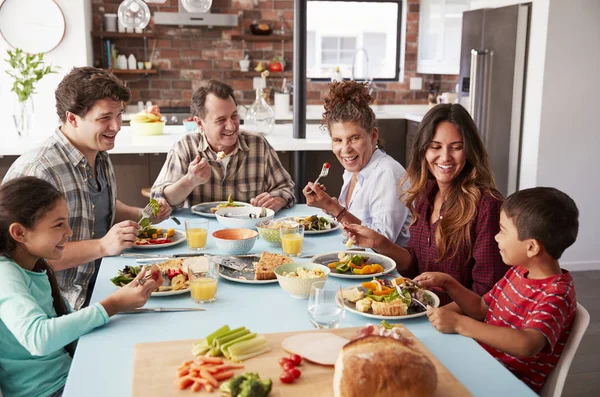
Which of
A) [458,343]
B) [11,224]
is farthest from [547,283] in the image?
[11,224]

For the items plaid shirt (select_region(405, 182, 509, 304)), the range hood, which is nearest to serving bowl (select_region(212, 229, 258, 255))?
plaid shirt (select_region(405, 182, 509, 304))

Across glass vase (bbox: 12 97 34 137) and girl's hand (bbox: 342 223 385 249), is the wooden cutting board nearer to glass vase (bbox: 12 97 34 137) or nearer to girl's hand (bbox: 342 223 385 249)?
girl's hand (bbox: 342 223 385 249)

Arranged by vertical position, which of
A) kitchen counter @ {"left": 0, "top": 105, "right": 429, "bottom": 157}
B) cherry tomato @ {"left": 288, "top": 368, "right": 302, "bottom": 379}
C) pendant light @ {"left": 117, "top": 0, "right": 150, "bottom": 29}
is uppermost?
pendant light @ {"left": 117, "top": 0, "right": 150, "bottom": 29}

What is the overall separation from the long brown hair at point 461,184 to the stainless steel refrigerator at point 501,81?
2761 mm

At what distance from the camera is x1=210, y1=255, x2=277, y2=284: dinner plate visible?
1892 mm

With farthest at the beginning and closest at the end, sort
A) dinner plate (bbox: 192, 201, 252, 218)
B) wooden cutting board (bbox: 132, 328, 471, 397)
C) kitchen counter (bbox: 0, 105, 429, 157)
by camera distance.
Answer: kitchen counter (bbox: 0, 105, 429, 157) < dinner plate (bbox: 192, 201, 252, 218) < wooden cutting board (bbox: 132, 328, 471, 397)

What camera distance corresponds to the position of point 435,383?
1.15 meters

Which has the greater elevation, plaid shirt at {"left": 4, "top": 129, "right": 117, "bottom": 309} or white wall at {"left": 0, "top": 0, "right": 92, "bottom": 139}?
white wall at {"left": 0, "top": 0, "right": 92, "bottom": 139}

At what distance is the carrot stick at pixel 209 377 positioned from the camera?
1.21 metres

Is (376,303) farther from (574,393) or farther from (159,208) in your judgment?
(574,393)

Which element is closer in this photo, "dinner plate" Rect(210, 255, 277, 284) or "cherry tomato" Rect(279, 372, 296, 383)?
"cherry tomato" Rect(279, 372, 296, 383)

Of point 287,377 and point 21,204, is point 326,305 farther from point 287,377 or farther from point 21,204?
point 21,204

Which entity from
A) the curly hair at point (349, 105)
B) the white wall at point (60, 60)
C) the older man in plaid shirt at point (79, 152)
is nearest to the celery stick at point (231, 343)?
the older man in plaid shirt at point (79, 152)

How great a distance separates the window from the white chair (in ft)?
20.1
